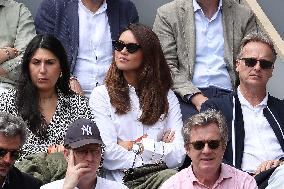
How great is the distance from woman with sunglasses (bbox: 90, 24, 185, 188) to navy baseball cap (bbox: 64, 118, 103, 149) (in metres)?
0.79

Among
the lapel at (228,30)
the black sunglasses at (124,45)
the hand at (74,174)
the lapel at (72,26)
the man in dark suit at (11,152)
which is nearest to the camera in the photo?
the hand at (74,174)

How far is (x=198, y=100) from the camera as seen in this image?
6.21 meters

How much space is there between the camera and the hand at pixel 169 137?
5684mm

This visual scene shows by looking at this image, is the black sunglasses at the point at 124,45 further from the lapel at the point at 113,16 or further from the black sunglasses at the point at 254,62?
the black sunglasses at the point at 254,62

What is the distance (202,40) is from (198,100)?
0.59 meters

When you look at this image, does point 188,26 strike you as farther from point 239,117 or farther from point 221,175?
point 221,175

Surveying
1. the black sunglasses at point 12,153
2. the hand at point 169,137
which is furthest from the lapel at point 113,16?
the black sunglasses at point 12,153

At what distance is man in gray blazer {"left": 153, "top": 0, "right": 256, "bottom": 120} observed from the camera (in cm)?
647

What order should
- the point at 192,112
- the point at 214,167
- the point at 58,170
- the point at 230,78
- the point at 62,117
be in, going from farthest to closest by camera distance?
the point at 230,78
the point at 192,112
the point at 62,117
the point at 58,170
the point at 214,167

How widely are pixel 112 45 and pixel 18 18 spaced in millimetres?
759

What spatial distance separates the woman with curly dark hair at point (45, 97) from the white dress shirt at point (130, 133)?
11 centimetres

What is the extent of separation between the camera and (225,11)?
670cm

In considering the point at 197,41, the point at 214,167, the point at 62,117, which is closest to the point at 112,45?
the point at 197,41

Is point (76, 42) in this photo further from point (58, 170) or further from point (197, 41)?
point (58, 170)
